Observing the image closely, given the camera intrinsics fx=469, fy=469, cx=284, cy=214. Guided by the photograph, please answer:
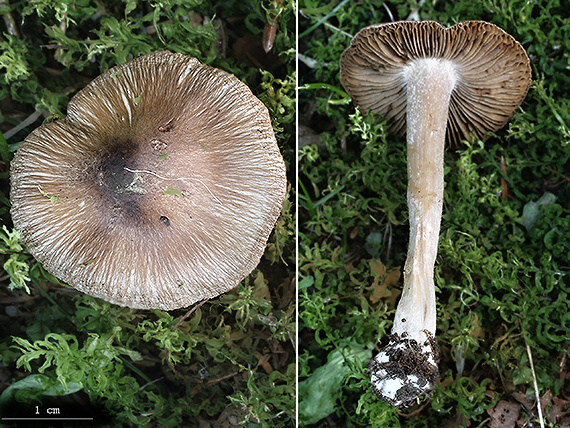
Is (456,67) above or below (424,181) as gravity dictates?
above

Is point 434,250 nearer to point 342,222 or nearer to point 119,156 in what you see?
point 342,222

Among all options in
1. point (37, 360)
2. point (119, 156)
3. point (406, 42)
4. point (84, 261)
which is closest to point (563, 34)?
point (406, 42)

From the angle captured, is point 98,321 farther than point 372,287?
No

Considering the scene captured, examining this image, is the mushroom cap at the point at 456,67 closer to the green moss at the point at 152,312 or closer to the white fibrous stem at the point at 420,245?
the white fibrous stem at the point at 420,245

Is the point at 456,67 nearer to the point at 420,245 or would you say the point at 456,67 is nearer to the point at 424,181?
the point at 424,181

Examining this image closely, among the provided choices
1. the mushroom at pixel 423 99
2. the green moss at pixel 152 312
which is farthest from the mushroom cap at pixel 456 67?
the green moss at pixel 152 312

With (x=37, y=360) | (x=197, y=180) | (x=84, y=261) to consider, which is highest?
(x=197, y=180)

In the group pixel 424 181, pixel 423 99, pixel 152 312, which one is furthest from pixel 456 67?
pixel 152 312

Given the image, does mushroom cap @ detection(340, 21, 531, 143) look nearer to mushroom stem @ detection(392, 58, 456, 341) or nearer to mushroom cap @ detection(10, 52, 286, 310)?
mushroom stem @ detection(392, 58, 456, 341)
